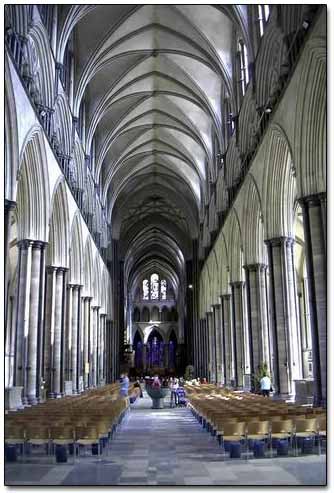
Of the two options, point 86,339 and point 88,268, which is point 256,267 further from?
point 86,339

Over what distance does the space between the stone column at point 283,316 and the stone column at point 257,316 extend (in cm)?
328

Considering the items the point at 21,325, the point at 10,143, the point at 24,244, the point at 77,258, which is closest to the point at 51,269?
the point at 24,244

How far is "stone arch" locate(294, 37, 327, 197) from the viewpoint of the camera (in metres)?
12.6

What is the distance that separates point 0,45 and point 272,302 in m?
12.9

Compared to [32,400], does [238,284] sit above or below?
above

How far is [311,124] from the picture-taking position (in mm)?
13250

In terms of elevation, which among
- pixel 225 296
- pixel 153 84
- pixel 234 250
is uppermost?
pixel 153 84

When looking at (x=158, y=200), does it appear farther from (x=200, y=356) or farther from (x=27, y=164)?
(x=27, y=164)

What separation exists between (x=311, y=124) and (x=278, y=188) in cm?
446

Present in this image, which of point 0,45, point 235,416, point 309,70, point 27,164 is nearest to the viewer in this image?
point 0,45

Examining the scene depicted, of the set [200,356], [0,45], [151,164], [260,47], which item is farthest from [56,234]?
[200,356]

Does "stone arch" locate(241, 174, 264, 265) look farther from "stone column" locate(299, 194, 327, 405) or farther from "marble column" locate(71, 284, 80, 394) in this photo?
"marble column" locate(71, 284, 80, 394)

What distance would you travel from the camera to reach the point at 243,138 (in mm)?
22000

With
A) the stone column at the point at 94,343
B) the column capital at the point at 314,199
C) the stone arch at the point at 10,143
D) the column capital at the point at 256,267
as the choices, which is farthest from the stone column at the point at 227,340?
the stone arch at the point at 10,143
